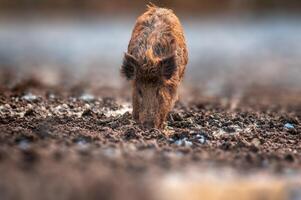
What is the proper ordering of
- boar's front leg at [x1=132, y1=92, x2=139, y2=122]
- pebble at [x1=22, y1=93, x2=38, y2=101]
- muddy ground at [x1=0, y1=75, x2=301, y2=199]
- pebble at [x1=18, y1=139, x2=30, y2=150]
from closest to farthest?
1. muddy ground at [x1=0, y1=75, x2=301, y2=199]
2. pebble at [x1=18, y1=139, x2=30, y2=150]
3. boar's front leg at [x1=132, y1=92, x2=139, y2=122]
4. pebble at [x1=22, y1=93, x2=38, y2=101]

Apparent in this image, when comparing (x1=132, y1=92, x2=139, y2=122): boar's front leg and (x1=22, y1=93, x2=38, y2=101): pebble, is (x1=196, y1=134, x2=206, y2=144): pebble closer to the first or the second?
(x1=132, y1=92, x2=139, y2=122): boar's front leg

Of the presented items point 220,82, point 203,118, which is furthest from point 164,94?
point 220,82

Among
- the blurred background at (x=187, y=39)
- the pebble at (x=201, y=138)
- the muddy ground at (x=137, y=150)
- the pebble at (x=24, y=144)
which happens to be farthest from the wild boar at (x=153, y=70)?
the blurred background at (x=187, y=39)

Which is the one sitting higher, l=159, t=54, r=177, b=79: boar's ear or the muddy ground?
l=159, t=54, r=177, b=79: boar's ear

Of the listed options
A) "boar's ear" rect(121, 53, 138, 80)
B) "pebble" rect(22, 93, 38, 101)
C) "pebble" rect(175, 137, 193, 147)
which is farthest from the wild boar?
"pebble" rect(22, 93, 38, 101)

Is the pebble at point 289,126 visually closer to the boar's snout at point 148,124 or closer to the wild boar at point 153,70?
the wild boar at point 153,70

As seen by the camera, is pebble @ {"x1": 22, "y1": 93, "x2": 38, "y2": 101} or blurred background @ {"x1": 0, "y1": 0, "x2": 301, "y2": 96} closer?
pebble @ {"x1": 22, "y1": 93, "x2": 38, "y2": 101}

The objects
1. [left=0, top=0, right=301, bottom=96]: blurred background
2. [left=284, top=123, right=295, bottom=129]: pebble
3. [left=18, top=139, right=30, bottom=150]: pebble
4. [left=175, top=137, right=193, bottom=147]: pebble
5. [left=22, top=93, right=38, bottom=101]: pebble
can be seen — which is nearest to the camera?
[left=18, top=139, right=30, bottom=150]: pebble

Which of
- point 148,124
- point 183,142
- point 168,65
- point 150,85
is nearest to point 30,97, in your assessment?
A: point 150,85
